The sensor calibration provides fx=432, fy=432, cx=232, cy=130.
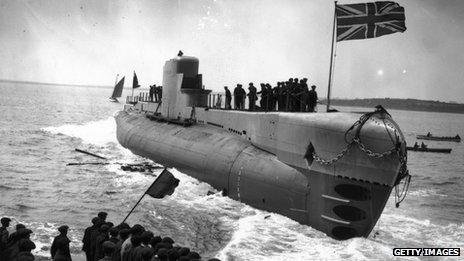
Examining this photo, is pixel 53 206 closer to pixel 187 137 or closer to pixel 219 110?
pixel 187 137

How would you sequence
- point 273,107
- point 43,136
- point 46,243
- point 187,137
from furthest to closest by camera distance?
point 43,136 → point 187,137 → point 273,107 → point 46,243

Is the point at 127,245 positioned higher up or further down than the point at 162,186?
further down

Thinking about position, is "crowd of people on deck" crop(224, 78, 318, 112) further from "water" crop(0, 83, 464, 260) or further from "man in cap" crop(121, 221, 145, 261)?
"man in cap" crop(121, 221, 145, 261)

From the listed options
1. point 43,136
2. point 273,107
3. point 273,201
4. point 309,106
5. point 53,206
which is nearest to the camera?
point 273,201

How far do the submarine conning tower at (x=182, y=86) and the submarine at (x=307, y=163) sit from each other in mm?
4614

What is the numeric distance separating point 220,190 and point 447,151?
52.8m

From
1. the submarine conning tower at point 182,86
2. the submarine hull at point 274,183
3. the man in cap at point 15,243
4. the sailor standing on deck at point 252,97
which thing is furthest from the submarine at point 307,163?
the man in cap at point 15,243

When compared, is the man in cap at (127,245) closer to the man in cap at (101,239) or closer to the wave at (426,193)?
the man in cap at (101,239)

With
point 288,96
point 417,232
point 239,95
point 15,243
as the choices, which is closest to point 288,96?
point 288,96

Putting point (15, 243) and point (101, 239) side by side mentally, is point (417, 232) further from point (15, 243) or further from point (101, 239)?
point (15, 243)

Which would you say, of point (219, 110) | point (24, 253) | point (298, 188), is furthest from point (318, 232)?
point (219, 110)

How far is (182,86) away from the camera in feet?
89.6

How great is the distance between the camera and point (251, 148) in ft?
58.1

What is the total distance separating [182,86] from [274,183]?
13766mm
